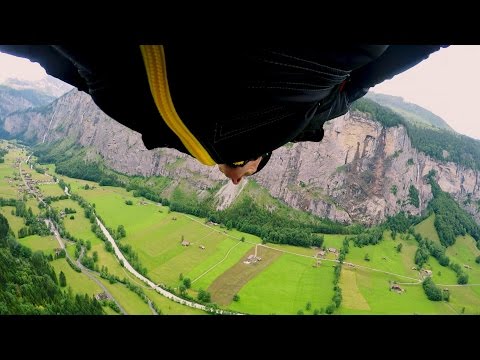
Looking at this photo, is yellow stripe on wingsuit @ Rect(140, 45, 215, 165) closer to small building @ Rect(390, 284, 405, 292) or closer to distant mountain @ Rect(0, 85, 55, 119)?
small building @ Rect(390, 284, 405, 292)

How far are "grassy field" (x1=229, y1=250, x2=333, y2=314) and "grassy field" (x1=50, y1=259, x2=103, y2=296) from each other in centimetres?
1602

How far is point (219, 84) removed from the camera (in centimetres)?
74

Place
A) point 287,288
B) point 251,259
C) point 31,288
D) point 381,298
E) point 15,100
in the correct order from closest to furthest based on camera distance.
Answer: point 31,288 → point 381,298 → point 287,288 → point 251,259 → point 15,100

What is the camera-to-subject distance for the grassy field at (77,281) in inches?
1674

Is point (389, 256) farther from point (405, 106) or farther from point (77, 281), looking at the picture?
point (405, 106)

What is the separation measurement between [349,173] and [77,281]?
2159 inches

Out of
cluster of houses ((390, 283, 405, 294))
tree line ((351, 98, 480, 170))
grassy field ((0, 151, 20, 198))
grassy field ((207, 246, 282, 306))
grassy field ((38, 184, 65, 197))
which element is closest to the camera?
grassy field ((207, 246, 282, 306))

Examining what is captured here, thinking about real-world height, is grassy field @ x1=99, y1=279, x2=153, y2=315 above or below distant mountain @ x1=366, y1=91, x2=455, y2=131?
below

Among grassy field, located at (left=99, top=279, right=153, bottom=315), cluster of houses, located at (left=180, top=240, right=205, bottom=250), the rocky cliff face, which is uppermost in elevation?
the rocky cliff face

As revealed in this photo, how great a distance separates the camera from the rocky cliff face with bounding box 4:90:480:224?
73875 millimetres

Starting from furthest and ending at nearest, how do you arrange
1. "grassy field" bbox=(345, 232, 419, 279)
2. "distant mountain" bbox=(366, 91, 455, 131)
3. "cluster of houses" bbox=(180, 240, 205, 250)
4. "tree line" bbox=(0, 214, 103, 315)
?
"distant mountain" bbox=(366, 91, 455, 131), "grassy field" bbox=(345, 232, 419, 279), "cluster of houses" bbox=(180, 240, 205, 250), "tree line" bbox=(0, 214, 103, 315)

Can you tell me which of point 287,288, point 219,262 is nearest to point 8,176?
point 219,262

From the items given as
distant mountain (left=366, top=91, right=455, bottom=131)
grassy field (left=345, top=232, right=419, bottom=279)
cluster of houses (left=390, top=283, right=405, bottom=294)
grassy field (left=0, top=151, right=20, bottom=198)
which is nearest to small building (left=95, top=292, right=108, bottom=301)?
grassy field (left=0, top=151, right=20, bottom=198)

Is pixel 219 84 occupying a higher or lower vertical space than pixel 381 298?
higher
